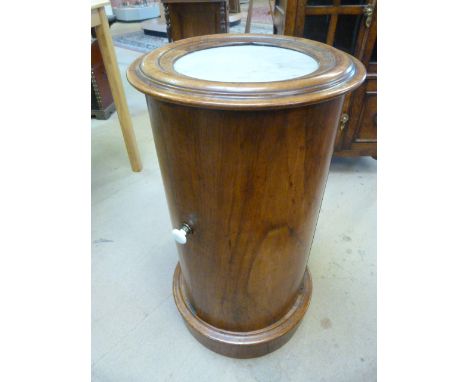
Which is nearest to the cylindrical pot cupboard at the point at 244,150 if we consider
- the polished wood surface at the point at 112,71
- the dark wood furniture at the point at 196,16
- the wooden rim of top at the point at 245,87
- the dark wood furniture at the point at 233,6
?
the wooden rim of top at the point at 245,87

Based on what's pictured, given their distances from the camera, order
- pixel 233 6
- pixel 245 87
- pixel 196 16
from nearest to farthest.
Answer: pixel 245 87, pixel 196 16, pixel 233 6

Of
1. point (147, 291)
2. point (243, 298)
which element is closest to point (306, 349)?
point (243, 298)

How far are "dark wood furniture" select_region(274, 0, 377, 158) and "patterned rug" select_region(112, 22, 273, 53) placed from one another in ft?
8.20

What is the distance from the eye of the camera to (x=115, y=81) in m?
1.48

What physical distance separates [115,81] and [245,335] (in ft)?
4.14

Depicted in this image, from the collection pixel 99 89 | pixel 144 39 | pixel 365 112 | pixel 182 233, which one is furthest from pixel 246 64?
pixel 144 39

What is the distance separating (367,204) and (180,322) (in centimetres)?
103

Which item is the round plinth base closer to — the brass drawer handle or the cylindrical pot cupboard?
the cylindrical pot cupboard

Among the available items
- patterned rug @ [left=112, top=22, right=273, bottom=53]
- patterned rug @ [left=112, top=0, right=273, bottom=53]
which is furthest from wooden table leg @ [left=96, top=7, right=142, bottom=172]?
patterned rug @ [left=112, top=22, right=273, bottom=53]

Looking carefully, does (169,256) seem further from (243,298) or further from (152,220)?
(243,298)

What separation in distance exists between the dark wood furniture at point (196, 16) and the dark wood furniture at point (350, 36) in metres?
0.53

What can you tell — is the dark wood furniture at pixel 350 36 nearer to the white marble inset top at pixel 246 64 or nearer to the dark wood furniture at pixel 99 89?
the white marble inset top at pixel 246 64

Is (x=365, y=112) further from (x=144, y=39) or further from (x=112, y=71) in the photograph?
(x=144, y=39)

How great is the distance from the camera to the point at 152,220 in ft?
4.72
